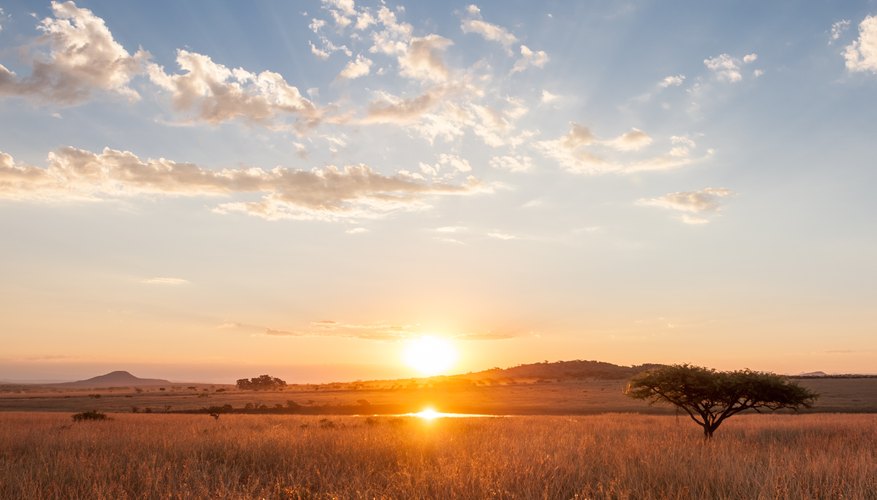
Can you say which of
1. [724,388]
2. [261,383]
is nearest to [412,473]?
[724,388]

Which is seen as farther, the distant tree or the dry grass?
the distant tree

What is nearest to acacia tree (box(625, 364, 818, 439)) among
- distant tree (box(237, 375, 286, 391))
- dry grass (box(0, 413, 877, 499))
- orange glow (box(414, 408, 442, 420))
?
dry grass (box(0, 413, 877, 499))

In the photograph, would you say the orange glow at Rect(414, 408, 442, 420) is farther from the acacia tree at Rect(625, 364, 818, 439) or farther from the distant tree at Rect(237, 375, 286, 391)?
the distant tree at Rect(237, 375, 286, 391)

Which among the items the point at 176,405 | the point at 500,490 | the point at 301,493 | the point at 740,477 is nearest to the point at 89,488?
the point at 301,493

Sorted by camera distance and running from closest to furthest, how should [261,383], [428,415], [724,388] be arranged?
[724,388], [428,415], [261,383]

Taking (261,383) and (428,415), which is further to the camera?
(261,383)

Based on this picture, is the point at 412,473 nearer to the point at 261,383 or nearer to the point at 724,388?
the point at 724,388

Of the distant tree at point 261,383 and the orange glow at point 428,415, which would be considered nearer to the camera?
the orange glow at point 428,415

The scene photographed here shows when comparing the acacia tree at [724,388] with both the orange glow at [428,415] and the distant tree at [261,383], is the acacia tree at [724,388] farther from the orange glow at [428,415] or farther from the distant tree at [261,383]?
the distant tree at [261,383]

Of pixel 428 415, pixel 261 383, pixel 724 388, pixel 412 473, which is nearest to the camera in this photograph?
pixel 412 473

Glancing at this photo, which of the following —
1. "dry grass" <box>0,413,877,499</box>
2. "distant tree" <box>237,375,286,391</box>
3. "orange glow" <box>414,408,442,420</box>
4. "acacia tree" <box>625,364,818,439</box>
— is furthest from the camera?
"distant tree" <box>237,375,286,391</box>

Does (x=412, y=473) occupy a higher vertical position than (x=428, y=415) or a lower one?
higher

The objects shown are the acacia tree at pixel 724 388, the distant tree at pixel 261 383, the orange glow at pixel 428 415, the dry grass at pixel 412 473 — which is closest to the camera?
the dry grass at pixel 412 473

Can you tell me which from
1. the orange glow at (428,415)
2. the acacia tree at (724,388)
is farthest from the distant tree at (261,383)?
the acacia tree at (724,388)
